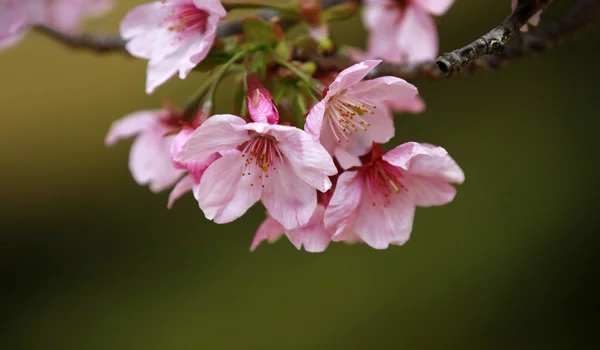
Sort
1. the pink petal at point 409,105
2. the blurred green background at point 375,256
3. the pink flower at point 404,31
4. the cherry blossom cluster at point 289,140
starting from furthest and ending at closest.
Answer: the blurred green background at point 375,256
the pink flower at point 404,31
the pink petal at point 409,105
the cherry blossom cluster at point 289,140

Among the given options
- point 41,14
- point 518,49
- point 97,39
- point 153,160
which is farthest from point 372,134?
point 41,14

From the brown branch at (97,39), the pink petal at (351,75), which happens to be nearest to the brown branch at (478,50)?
the pink petal at (351,75)

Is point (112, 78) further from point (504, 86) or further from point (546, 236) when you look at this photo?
point (546, 236)

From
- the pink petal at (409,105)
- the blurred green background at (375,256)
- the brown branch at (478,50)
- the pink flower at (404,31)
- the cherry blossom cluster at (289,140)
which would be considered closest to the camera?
the brown branch at (478,50)

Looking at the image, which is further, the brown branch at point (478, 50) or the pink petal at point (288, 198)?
the pink petal at point (288, 198)

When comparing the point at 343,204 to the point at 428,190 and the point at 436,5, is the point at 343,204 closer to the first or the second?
the point at 428,190

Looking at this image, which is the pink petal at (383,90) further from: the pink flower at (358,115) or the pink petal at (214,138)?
the pink petal at (214,138)
